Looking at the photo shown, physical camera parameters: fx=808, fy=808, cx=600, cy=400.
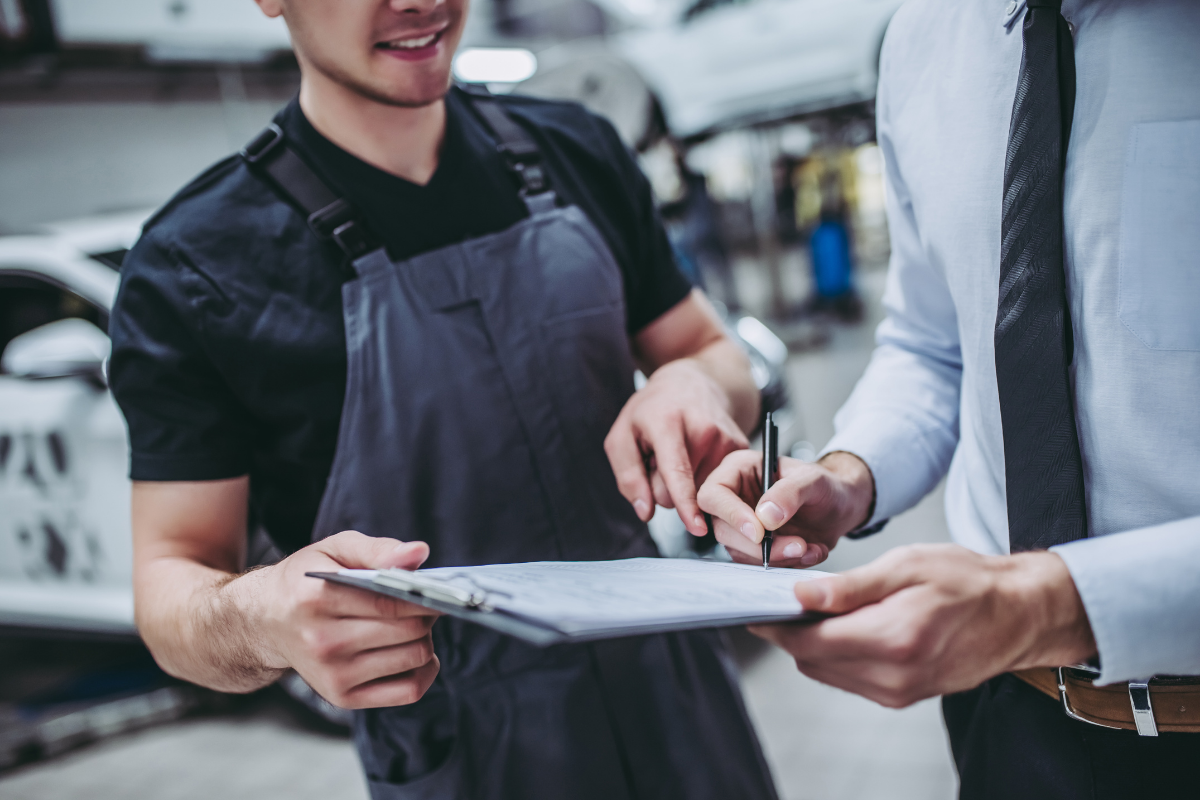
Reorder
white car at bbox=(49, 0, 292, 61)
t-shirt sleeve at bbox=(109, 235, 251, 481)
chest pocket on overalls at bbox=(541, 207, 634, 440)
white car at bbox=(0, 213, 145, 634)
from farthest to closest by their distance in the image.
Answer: white car at bbox=(49, 0, 292, 61)
white car at bbox=(0, 213, 145, 634)
chest pocket on overalls at bbox=(541, 207, 634, 440)
t-shirt sleeve at bbox=(109, 235, 251, 481)

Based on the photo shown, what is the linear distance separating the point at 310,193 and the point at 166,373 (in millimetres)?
278

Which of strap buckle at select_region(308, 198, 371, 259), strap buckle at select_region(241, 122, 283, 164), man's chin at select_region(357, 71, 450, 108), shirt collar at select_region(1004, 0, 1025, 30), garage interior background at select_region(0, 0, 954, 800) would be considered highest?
shirt collar at select_region(1004, 0, 1025, 30)

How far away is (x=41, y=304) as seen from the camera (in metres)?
2.98

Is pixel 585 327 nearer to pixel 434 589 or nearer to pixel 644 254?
pixel 644 254

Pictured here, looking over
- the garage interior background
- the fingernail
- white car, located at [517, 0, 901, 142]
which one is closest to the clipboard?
the fingernail

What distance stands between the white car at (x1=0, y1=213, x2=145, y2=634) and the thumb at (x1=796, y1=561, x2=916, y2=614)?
2439 mm

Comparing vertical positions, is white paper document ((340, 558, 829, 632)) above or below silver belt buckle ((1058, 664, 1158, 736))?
above

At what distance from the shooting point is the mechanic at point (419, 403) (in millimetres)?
954

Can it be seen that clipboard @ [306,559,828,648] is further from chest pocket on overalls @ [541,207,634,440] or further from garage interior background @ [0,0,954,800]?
garage interior background @ [0,0,954,800]

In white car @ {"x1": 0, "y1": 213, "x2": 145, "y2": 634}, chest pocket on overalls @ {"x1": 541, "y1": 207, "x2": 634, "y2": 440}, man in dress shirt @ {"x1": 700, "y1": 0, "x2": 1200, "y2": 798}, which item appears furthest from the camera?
white car @ {"x1": 0, "y1": 213, "x2": 145, "y2": 634}

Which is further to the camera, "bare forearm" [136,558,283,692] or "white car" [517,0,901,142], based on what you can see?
"white car" [517,0,901,142]

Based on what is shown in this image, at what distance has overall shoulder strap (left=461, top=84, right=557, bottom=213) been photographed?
1123mm

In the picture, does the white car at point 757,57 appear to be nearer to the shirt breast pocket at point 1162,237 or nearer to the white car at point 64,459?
the white car at point 64,459

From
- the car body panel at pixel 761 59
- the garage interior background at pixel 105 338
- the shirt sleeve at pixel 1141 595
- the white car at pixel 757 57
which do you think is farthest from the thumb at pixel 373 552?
the white car at pixel 757 57
